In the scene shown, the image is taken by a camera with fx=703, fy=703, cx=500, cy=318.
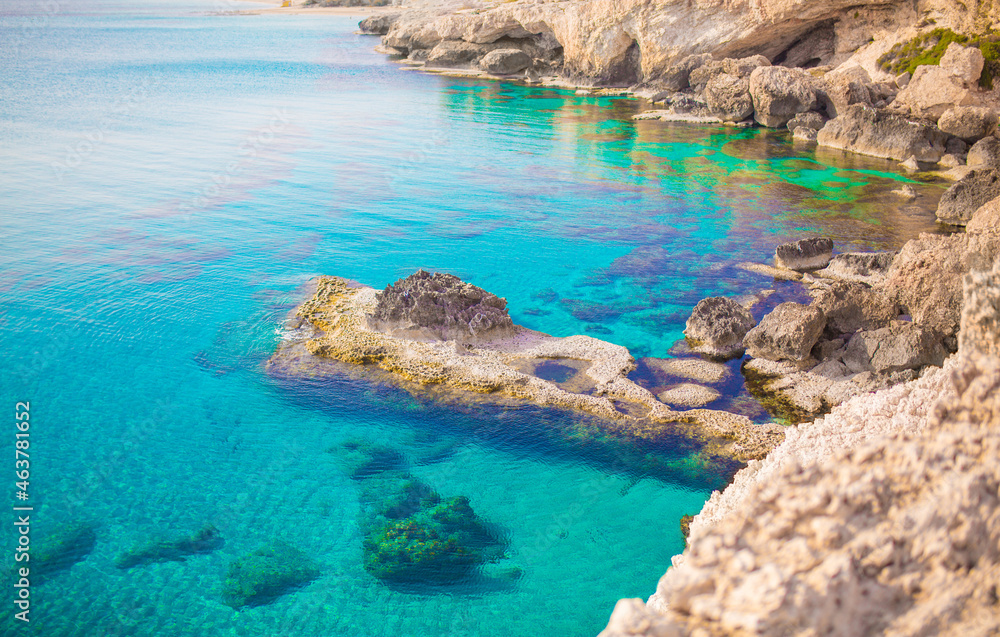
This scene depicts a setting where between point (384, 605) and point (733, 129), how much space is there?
34612 mm

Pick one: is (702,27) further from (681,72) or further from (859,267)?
(859,267)

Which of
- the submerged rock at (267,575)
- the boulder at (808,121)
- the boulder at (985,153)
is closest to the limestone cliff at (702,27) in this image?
the boulder at (808,121)

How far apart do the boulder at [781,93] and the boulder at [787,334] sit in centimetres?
2589

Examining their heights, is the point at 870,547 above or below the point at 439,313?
above

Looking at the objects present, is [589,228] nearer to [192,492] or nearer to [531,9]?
[192,492]

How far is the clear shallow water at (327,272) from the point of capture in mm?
8641

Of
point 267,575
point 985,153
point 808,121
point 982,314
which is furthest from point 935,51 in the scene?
point 267,575

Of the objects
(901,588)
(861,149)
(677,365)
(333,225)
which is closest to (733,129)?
(861,149)

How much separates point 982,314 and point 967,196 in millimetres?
21761

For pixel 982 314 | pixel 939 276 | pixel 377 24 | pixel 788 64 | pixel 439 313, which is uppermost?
pixel 377 24

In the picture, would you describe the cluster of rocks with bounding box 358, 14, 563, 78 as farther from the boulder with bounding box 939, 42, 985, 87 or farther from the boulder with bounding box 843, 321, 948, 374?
the boulder with bounding box 843, 321, 948, 374

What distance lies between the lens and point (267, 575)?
8.58 m

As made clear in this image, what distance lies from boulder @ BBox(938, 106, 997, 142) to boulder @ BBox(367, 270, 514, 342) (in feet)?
78.9

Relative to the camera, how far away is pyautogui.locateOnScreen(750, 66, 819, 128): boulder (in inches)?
1388
